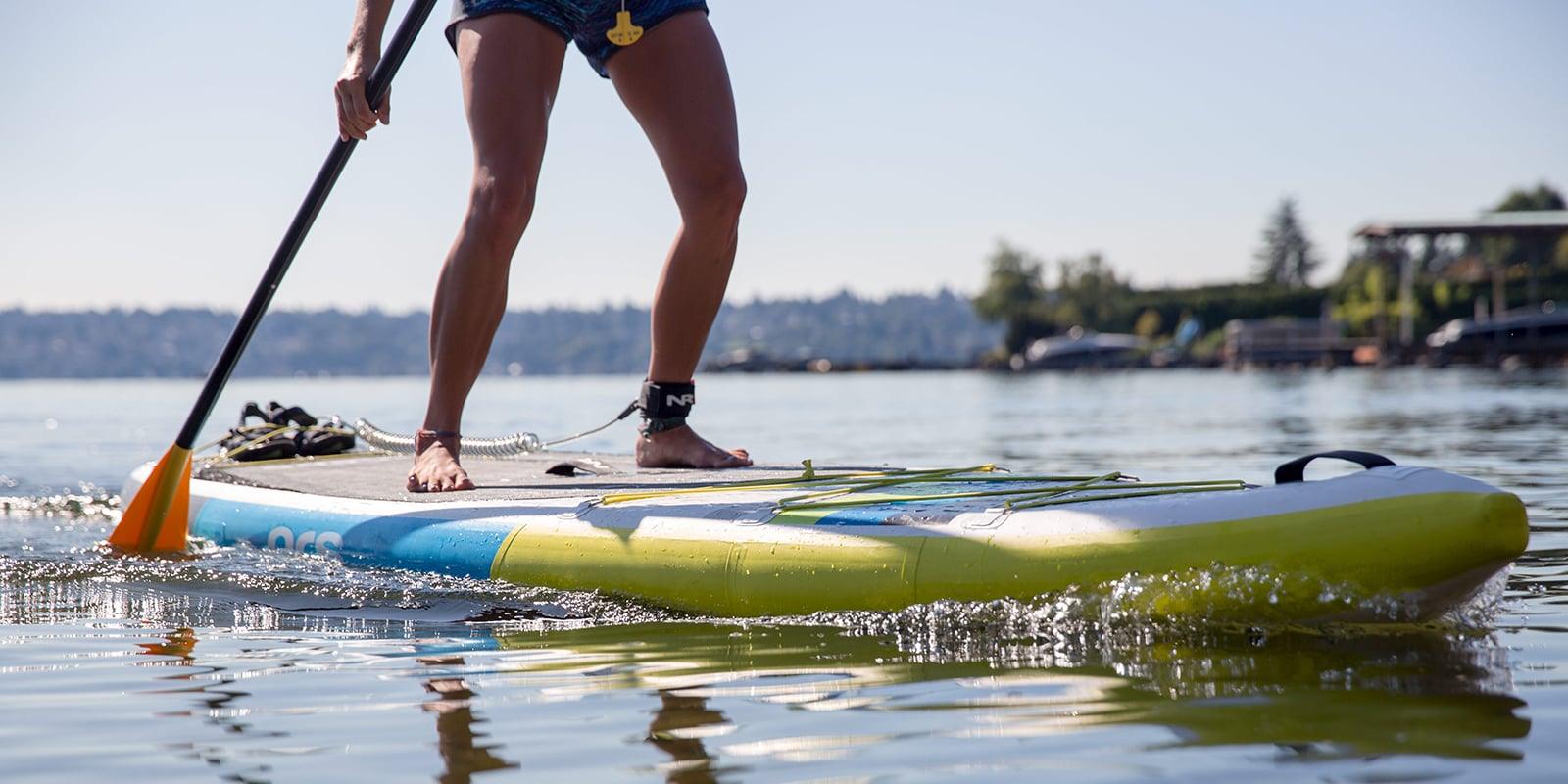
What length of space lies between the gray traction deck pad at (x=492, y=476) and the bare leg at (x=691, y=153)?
1.10ft

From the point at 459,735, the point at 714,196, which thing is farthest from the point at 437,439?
the point at 459,735

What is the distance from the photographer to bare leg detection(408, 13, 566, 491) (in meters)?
4.14

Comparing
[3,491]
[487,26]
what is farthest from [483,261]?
[3,491]

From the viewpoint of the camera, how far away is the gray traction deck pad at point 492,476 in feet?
13.0

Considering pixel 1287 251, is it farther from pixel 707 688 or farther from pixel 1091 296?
pixel 707 688

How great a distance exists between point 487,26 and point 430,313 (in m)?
0.82

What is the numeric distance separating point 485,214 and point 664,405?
0.85 m

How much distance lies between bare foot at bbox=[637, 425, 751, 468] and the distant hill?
179 ft

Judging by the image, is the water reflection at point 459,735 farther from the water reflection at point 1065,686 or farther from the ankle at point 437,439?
the ankle at point 437,439

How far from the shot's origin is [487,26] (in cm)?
423

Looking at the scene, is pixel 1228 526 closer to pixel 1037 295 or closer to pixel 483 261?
pixel 483 261

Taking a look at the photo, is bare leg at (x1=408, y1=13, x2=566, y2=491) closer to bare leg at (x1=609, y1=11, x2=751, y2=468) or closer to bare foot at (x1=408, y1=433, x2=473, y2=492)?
bare foot at (x1=408, y1=433, x2=473, y2=492)

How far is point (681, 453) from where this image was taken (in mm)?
4570

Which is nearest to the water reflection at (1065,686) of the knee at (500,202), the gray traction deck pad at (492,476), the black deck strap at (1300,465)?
the black deck strap at (1300,465)
